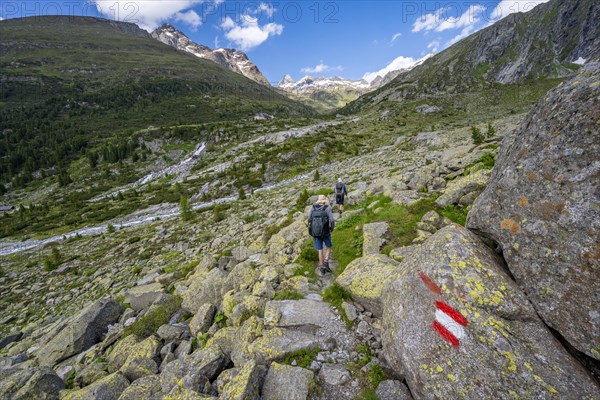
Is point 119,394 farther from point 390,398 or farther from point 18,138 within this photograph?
point 18,138

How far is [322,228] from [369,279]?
2515 mm

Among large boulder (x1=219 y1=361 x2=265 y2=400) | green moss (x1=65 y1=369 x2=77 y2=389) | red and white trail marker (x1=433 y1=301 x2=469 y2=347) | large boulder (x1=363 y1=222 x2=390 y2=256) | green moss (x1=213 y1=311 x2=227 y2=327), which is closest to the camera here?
red and white trail marker (x1=433 y1=301 x2=469 y2=347)

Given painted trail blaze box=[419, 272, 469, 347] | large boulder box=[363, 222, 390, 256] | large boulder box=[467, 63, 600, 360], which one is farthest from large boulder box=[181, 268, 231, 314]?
large boulder box=[467, 63, 600, 360]

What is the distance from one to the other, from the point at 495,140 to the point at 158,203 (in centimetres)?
4556

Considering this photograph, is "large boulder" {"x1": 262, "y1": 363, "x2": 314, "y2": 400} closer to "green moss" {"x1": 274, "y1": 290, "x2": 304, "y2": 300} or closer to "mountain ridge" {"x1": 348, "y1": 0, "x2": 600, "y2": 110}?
"green moss" {"x1": 274, "y1": 290, "x2": 304, "y2": 300}

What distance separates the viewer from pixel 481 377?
3.78 m

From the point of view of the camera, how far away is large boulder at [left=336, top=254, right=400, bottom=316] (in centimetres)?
646

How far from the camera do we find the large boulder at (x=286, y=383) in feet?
16.2

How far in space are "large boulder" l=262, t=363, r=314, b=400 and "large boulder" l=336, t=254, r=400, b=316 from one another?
2217mm

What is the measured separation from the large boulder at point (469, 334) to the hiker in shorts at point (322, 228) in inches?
151

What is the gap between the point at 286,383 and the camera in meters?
5.14

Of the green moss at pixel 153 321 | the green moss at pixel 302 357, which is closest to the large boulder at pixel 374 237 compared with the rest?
the green moss at pixel 302 357

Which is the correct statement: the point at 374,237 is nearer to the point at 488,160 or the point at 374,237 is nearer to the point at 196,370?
the point at 196,370

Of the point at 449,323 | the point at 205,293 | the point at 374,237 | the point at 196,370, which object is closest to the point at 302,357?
the point at 196,370
